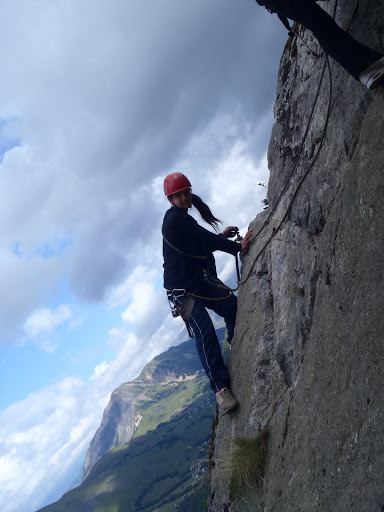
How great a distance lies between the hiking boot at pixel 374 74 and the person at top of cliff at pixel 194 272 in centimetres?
545

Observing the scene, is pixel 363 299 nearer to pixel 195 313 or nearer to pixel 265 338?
pixel 265 338

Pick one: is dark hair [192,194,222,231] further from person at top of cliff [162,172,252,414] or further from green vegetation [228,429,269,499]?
green vegetation [228,429,269,499]

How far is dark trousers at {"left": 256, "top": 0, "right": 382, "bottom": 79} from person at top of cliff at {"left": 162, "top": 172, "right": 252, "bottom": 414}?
5.00 meters

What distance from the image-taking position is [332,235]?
625cm

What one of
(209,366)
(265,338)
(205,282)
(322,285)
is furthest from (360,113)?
(209,366)

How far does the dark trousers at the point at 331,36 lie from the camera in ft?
18.2

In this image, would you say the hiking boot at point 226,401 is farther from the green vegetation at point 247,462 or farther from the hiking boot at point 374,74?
the hiking boot at point 374,74

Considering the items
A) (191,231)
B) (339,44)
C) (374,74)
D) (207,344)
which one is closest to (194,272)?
(191,231)

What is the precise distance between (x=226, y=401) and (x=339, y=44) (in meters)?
7.71

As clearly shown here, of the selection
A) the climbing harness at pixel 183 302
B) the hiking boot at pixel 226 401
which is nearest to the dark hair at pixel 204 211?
the climbing harness at pixel 183 302

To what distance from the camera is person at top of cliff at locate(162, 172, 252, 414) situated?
9.92m

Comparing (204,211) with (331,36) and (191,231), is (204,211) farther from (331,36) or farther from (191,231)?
(331,36)

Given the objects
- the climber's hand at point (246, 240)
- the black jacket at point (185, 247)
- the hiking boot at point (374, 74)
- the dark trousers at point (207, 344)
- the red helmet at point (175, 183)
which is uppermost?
the red helmet at point (175, 183)

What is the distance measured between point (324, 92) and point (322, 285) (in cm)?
392
